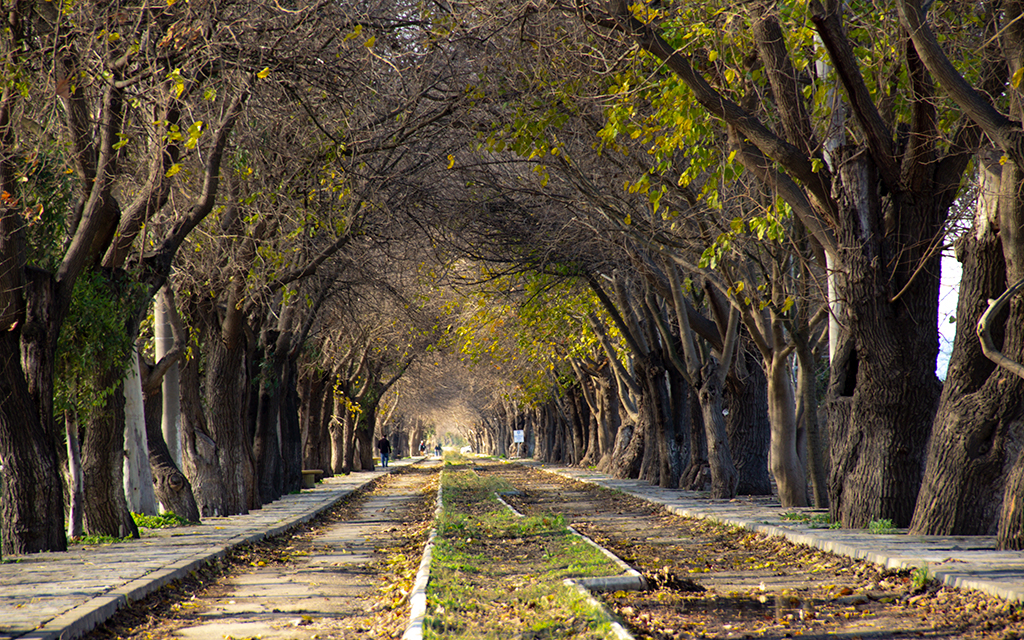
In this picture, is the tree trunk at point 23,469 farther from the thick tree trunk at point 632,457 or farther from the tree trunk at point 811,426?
the thick tree trunk at point 632,457

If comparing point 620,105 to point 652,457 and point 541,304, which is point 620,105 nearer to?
point 541,304

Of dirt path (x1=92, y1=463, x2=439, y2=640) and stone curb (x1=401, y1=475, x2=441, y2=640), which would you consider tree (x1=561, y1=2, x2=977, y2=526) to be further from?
dirt path (x1=92, y1=463, x2=439, y2=640)

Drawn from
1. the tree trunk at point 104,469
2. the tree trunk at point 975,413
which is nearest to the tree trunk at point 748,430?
the tree trunk at point 975,413

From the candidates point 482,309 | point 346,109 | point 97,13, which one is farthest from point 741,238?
point 482,309

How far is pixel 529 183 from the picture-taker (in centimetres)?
1897

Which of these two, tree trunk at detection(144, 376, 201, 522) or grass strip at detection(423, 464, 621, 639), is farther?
tree trunk at detection(144, 376, 201, 522)

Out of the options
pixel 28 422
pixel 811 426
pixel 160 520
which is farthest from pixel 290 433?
pixel 28 422

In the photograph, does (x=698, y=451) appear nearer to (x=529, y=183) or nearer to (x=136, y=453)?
(x=529, y=183)

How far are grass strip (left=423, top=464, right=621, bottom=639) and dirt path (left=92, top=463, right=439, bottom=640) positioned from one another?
46 centimetres

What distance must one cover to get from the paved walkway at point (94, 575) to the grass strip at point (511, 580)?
8.49 feet

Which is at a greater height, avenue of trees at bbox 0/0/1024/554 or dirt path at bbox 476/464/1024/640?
avenue of trees at bbox 0/0/1024/554

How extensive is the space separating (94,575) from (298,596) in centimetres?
206

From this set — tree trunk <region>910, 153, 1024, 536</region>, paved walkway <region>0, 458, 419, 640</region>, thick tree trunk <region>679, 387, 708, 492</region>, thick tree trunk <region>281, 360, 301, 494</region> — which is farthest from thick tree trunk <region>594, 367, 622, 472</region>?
tree trunk <region>910, 153, 1024, 536</region>

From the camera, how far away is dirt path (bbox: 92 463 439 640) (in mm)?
7605
